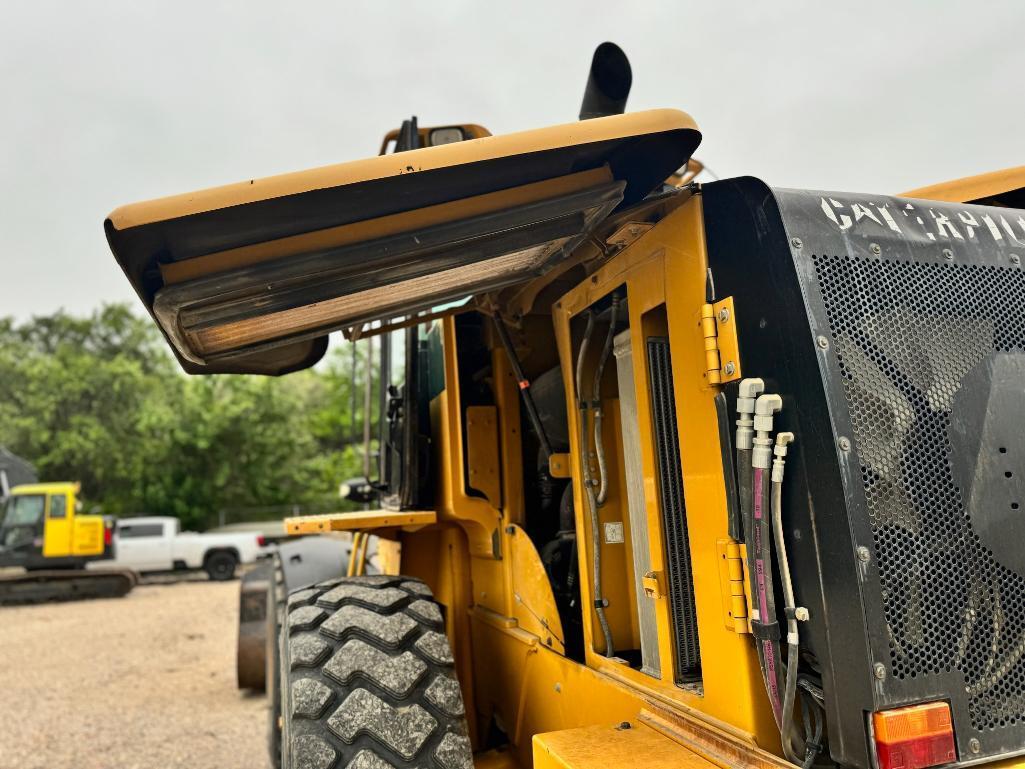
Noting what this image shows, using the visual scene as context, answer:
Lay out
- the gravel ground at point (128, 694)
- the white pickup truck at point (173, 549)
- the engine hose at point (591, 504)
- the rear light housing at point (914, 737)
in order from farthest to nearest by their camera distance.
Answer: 1. the white pickup truck at point (173, 549)
2. the gravel ground at point (128, 694)
3. the engine hose at point (591, 504)
4. the rear light housing at point (914, 737)

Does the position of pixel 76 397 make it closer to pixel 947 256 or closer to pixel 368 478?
pixel 368 478

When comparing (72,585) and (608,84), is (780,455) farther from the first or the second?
(72,585)

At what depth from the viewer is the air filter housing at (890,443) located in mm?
1583

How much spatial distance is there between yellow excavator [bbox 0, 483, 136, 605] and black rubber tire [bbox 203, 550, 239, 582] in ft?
6.77

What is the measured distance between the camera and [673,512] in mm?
2121

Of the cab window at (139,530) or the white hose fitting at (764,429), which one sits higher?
the cab window at (139,530)

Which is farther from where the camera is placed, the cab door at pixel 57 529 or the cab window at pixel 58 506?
the cab window at pixel 58 506

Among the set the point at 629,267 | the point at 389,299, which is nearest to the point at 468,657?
the point at 389,299

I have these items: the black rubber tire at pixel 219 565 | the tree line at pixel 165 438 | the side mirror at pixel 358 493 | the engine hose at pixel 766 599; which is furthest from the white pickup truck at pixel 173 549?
the engine hose at pixel 766 599

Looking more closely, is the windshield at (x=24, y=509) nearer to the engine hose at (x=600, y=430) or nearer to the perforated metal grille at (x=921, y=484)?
the engine hose at (x=600, y=430)

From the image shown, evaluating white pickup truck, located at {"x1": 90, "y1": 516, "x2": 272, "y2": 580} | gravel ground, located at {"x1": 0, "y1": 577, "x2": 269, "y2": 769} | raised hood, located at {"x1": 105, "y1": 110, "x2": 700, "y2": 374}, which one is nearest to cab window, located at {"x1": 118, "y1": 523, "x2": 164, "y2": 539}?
white pickup truck, located at {"x1": 90, "y1": 516, "x2": 272, "y2": 580}

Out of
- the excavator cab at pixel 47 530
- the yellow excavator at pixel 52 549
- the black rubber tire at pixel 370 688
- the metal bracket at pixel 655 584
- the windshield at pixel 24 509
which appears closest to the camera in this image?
the metal bracket at pixel 655 584

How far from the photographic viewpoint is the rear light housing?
150cm

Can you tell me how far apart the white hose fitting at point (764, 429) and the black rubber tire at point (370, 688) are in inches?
51.6
